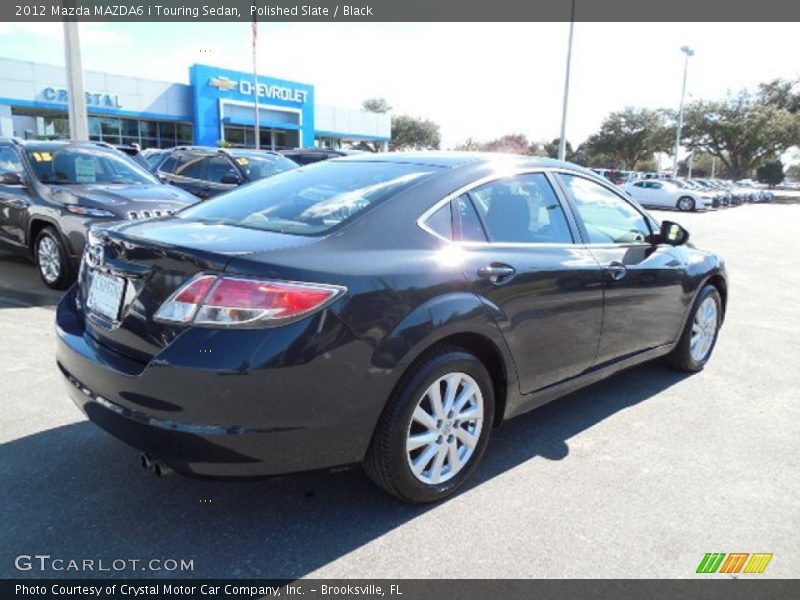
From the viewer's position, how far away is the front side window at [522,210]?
127 inches

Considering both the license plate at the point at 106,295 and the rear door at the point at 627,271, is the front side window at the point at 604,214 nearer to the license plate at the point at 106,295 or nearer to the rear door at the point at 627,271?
the rear door at the point at 627,271

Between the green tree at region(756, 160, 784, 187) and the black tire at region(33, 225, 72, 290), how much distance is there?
80.0m

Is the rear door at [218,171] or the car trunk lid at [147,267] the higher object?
the rear door at [218,171]

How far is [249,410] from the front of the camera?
2.30 meters

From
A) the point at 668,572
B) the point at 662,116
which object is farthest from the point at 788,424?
the point at 662,116

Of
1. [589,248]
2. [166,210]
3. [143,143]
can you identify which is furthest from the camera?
[143,143]

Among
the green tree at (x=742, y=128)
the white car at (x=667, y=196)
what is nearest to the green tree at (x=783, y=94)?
the green tree at (x=742, y=128)

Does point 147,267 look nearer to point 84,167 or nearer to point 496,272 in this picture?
point 496,272

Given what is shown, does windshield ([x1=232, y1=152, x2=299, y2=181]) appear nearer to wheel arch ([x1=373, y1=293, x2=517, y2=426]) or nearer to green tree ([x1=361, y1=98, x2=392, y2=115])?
wheel arch ([x1=373, y1=293, x2=517, y2=426])

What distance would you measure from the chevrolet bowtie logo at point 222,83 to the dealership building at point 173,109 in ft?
0.19

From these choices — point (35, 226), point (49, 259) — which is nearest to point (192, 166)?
point (35, 226)

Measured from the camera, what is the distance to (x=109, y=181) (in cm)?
742

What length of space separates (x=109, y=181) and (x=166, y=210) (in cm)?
122

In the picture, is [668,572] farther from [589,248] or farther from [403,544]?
[589,248]
